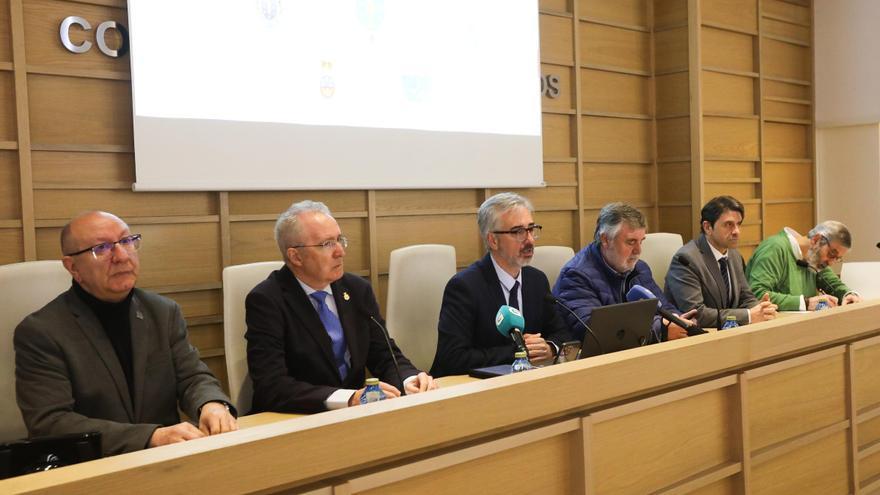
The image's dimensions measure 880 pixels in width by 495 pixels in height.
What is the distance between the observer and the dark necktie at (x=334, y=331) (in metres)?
2.74

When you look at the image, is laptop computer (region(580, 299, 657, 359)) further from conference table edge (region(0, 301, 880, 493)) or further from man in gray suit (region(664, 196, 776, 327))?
man in gray suit (region(664, 196, 776, 327))

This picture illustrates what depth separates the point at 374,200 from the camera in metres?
4.17

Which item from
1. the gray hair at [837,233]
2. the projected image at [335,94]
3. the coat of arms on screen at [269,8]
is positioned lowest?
the gray hair at [837,233]

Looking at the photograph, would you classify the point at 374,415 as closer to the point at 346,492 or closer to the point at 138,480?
the point at 346,492

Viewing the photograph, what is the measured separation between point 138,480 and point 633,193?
16.1 ft

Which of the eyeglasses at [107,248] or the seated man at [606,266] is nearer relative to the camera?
the eyeglasses at [107,248]

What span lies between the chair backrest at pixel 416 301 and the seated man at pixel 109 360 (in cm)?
108

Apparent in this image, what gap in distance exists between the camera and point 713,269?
13.4ft

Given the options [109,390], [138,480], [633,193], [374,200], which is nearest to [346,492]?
[138,480]

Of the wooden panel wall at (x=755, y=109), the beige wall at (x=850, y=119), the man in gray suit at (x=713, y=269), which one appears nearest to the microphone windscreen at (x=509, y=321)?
the man in gray suit at (x=713, y=269)

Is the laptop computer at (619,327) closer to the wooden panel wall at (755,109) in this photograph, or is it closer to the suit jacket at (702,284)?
the suit jacket at (702,284)

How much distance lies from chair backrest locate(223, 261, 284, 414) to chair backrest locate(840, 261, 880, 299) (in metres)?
3.51

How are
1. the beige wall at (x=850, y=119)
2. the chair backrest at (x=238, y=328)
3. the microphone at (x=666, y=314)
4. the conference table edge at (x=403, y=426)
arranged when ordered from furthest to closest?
the beige wall at (x=850, y=119), the chair backrest at (x=238, y=328), the microphone at (x=666, y=314), the conference table edge at (x=403, y=426)

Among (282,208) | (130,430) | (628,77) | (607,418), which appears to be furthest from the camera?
(628,77)
